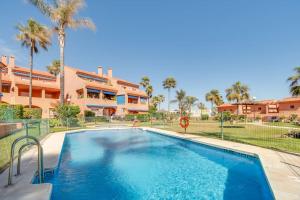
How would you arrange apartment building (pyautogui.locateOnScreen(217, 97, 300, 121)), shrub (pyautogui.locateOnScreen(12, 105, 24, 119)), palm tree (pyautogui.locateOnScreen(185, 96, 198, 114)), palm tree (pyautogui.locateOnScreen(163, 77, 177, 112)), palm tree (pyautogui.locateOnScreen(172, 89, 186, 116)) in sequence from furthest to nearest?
1. palm tree (pyautogui.locateOnScreen(185, 96, 198, 114))
2. palm tree (pyautogui.locateOnScreen(172, 89, 186, 116))
3. palm tree (pyautogui.locateOnScreen(163, 77, 177, 112))
4. apartment building (pyautogui.locateOnScreen(217, 97, 300, 121))
5. shrub (pyautogui.locateOnScreen(12, 105, 24, 119))

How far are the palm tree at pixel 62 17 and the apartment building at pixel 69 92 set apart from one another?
9749 mm

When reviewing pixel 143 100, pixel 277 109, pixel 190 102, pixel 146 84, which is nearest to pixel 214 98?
pixel 190 102

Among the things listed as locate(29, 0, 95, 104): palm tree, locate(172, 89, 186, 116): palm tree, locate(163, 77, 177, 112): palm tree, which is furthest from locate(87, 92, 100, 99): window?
locate(172, 89, 186, 116): palm tree

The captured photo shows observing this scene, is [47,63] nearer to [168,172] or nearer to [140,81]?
[140,81]

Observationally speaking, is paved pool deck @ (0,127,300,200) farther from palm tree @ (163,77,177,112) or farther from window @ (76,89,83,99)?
palm tree @ (163,77,177,112)

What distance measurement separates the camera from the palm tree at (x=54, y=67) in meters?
41.8

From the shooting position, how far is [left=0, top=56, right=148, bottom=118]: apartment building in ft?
93.6

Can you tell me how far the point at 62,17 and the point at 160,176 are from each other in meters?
23.6

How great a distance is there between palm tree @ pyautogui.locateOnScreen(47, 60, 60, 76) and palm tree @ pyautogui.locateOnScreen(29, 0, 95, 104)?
64.1ft

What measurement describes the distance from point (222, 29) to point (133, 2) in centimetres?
1351

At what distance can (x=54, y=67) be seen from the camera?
4181 cm

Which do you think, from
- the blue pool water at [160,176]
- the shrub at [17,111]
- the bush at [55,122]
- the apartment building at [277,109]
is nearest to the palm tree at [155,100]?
the apartment building at [277,109]

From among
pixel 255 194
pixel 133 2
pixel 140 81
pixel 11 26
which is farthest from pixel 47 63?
pixel 255 194

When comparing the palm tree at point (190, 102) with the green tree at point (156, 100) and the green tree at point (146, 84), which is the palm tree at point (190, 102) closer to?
the green tree at point (156, 100)
